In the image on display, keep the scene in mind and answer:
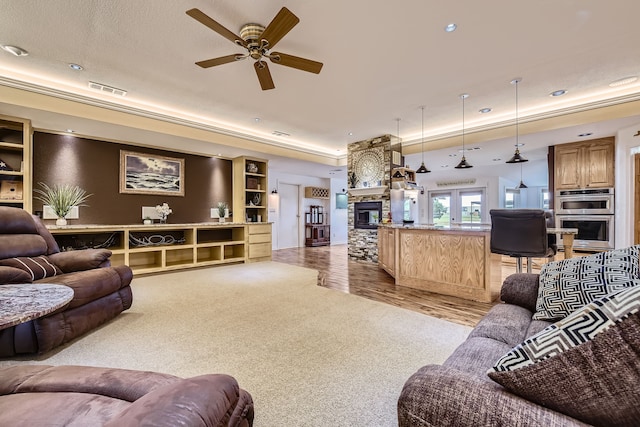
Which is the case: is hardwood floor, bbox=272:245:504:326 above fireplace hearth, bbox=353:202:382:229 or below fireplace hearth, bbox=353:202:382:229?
below

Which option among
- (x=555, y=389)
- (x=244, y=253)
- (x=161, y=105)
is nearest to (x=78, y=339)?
(x=555, y=389)

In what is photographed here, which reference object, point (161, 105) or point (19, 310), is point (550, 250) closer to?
point (19, 310)

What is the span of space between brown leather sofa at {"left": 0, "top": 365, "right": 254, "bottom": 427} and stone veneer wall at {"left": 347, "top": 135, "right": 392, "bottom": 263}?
531 centimetres

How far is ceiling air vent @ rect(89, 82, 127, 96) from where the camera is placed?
3.62m

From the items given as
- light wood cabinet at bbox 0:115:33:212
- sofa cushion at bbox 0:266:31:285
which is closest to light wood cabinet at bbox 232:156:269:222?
light wood cabinet at bbox 0:115:33:212

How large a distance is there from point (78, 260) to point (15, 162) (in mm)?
2650

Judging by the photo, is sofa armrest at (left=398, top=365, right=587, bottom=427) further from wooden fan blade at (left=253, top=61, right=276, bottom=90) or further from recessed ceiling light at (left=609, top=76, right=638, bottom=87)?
recessed ceiling light at (left=609, top=76, right=638, bottom=87)

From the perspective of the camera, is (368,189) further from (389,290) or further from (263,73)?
(263,73)

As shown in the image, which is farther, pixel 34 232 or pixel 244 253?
pixel 244 253

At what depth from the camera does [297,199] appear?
9398 millimetres

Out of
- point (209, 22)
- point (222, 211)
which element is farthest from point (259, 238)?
point (209, 22)

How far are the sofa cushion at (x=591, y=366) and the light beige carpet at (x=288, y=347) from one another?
0.98 m

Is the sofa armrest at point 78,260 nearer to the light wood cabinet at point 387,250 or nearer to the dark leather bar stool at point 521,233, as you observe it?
the light wood cabinet at point 387,250

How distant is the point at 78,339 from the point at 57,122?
3.32m
